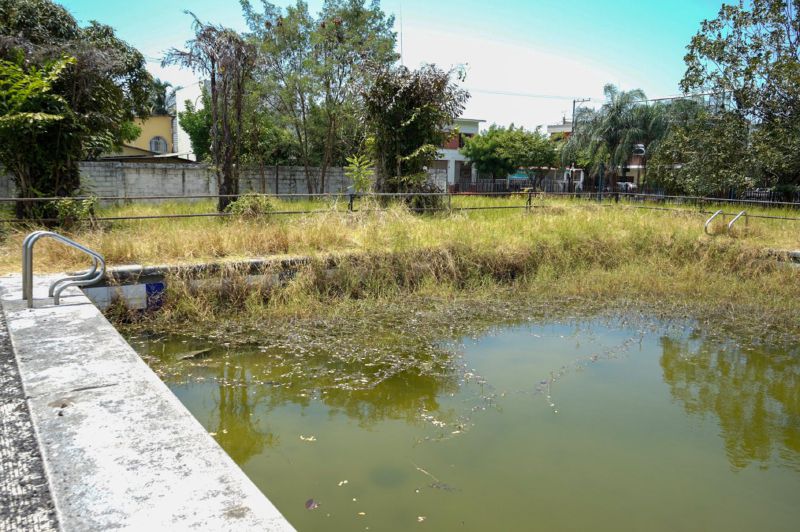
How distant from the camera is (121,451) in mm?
2326

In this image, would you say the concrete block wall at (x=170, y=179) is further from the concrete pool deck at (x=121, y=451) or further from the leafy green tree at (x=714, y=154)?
the concrete pool deck at (x=121, y=451)

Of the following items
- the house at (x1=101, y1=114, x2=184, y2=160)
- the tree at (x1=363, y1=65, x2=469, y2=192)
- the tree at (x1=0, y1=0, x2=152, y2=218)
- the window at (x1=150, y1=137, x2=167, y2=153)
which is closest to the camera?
the tree at (x1=0, y1=0, x2=152, y2=218)

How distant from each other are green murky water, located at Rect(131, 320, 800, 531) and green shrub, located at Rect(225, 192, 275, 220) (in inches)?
176

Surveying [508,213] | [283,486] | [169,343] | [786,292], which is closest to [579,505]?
[283,486]

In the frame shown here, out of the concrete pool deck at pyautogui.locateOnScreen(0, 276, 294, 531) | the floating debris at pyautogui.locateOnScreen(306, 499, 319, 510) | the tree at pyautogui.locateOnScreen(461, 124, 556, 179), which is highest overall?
the tree at pyautogui.locateOnScreen(461, 124, 556, 179)

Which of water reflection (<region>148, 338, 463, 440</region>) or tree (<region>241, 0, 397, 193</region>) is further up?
tree (<region>241, 0, 397, 193</region>)

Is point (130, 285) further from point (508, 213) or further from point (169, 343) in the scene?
point (508, 213)

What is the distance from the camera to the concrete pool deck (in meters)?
1.92

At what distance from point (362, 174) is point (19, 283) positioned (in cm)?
936

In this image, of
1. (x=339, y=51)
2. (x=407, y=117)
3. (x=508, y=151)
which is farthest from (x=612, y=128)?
(x=407, y=117)

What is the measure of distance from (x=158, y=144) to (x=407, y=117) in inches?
1330

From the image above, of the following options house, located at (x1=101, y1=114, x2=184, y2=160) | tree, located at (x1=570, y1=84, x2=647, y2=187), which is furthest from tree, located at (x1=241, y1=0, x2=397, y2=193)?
house, located at (x1=101, y1=114, x2=184, y2=160)

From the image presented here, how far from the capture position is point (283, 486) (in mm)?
3580

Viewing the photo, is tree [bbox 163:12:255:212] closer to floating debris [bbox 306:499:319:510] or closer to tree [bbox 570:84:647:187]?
floating debris [bbox 306:499:319:510]
